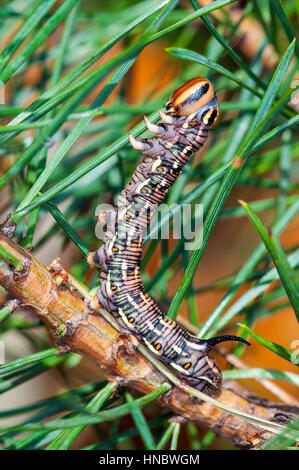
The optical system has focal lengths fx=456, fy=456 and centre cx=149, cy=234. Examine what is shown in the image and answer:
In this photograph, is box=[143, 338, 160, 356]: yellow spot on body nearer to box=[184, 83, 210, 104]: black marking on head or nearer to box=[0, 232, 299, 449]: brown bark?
box=[0, 232, 299, 449]: brown bark

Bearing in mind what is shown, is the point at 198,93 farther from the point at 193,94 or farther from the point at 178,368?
the point at 178,368

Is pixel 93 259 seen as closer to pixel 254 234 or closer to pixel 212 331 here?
pixel 212 331

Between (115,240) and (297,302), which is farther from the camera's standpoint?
A: (115,240)

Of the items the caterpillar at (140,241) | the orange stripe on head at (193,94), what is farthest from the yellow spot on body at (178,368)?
the orange stripe on head at (193,94)

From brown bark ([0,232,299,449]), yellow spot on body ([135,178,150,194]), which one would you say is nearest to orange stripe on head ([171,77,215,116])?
yellow spot on body ([135,178,150,194])
